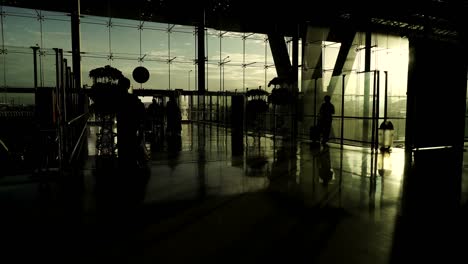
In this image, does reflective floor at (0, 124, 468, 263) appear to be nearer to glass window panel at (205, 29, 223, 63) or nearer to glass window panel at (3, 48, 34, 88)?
glass window panel at (3, 48, 34, 88)

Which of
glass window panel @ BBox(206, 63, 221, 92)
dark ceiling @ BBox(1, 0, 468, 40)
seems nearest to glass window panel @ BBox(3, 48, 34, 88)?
dark ceiling @ BBox(1, 0, 468, 40)

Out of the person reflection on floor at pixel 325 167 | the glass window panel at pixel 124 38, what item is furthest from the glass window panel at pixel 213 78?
the person reflection on floor at pixel 325 167

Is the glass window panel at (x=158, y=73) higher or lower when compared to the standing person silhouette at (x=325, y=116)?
higher

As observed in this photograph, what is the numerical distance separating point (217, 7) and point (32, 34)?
677 centimetres

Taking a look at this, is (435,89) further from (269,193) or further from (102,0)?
(102,0)

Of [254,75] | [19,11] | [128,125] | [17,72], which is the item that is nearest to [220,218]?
[128,125]

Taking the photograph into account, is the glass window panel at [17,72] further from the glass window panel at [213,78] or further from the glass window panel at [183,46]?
the glass window panel at [213,78]

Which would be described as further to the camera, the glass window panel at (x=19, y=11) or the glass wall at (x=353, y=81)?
the glass window panel at (x=19, y=11)

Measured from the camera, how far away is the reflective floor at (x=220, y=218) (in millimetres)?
1972

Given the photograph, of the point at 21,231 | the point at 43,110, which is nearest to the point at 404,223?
the point at 21,231

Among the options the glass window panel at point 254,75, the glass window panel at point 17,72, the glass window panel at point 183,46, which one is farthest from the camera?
the glass window panel at point 254,75

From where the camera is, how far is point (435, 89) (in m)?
Answer: 6.32

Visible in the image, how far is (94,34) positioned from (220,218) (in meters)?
12.1

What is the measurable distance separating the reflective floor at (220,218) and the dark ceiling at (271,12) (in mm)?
9411
